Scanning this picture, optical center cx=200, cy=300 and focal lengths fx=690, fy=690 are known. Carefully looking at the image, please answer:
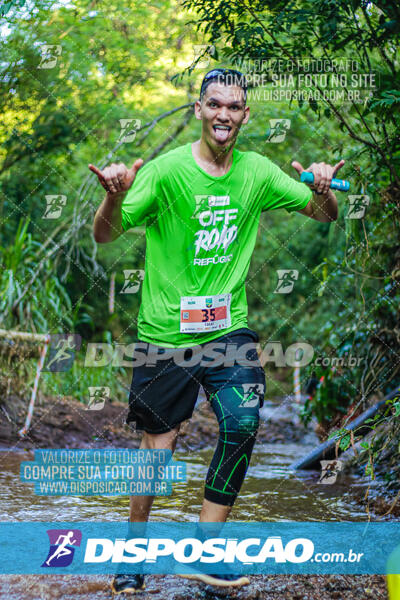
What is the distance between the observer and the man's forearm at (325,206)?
288 centimetres

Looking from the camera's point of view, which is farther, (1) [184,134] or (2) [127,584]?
(1) [184,134]

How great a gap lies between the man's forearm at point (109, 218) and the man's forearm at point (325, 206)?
0.88 m

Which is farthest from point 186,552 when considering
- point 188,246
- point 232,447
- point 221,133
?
point 221,133

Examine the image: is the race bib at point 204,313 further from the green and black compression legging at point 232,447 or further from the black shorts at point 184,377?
the green and black compression legging at point 232,447

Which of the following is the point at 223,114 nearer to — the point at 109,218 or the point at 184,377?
the point at 109,218

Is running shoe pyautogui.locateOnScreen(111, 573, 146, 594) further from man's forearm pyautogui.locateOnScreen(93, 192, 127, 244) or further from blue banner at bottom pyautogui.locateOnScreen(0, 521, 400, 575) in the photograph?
man's forearm pyautogui.locateOnScreen(93, 192, 127, 244)

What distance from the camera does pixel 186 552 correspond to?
8.95 feet

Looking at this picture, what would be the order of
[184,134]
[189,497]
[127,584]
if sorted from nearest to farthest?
[127,584]
[189,497]
[184,134]

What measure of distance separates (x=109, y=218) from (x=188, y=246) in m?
0.39

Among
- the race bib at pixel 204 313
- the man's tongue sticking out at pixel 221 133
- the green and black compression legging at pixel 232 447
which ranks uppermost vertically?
the man's tongue sticking out at pixel 221 133

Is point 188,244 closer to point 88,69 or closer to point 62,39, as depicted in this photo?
point 62,39

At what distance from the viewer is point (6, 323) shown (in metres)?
5.81

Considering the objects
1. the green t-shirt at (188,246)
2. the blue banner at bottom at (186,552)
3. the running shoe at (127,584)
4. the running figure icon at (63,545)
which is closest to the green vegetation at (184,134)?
the blue banner at bottom at (186,552)

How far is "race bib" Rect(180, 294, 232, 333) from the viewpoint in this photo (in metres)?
2.72
